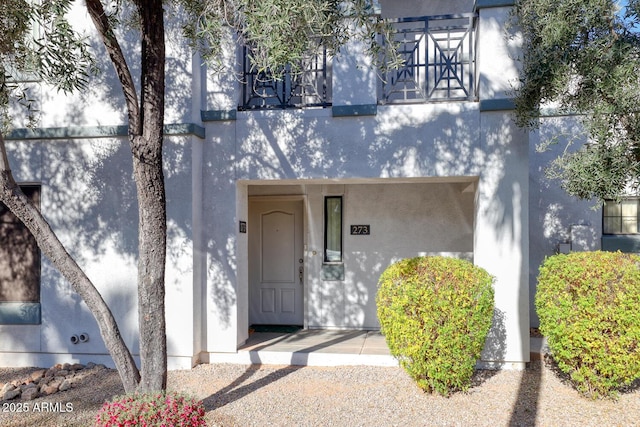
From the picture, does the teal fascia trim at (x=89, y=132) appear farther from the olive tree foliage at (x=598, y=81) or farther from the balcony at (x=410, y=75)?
the olive tree foliage at (x=598, y=81)

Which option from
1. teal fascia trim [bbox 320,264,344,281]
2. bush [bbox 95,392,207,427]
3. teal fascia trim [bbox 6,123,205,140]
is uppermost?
teal fascia trim [bbox 6,123,205,140]

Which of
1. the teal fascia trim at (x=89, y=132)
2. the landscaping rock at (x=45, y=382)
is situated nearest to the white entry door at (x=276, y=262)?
the teal fascia trim at (x=89, y=132)

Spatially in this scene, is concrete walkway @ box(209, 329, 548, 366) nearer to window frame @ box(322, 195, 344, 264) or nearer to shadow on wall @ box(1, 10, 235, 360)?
shadow on wall @ box(1, 10, 235, 360)

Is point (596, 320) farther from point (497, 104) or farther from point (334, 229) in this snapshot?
point (334, 229)

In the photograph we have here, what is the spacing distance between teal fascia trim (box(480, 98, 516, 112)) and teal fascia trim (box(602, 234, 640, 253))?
3.89m

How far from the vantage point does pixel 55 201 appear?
→ 7.48 meters

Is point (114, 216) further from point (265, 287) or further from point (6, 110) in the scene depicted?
point (265, 287)

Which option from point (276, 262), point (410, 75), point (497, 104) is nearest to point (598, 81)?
point (497, 104)

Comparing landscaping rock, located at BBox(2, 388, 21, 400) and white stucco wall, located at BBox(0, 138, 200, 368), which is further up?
white stucco wall, located at BBox(0, 138, 200, 368)

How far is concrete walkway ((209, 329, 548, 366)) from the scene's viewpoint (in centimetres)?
734

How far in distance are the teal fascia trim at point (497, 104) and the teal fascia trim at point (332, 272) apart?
12.9 feet

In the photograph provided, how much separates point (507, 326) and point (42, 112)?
6.95 meters

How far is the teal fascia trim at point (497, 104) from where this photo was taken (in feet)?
22.0

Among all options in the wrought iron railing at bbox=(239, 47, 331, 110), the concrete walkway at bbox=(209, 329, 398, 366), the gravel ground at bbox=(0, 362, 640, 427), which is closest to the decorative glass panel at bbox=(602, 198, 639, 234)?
the gravel ground at bbox=(0, 362, 640, 427)
